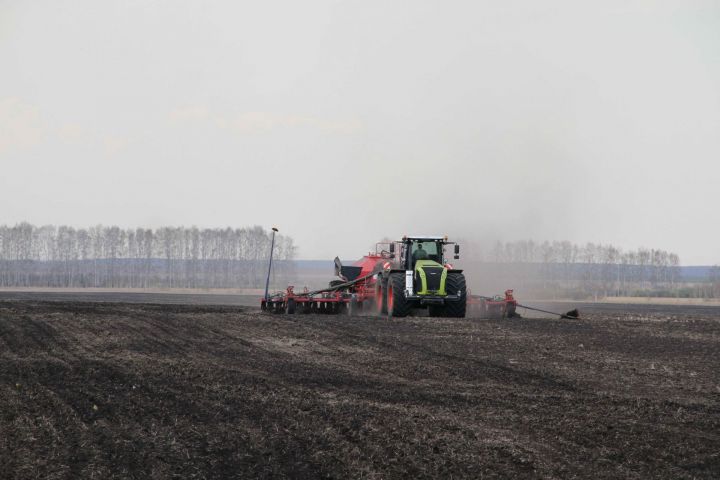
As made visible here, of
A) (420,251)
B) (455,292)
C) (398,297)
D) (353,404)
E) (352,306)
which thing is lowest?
(353,404)

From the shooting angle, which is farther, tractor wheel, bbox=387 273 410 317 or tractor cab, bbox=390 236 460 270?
tractor cab, bbox=390 236 460 270

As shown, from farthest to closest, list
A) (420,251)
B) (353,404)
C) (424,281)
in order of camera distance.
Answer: (420,251), (424,281), (353,404)

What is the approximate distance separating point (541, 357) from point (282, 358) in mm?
6197

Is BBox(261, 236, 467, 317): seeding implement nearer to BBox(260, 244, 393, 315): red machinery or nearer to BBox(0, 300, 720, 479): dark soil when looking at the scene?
BBox(260, 244, 393, 315): red machinery

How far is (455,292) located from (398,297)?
6.77 feet

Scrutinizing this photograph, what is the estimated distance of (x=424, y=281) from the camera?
97.1 feet

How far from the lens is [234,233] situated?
146000 mm

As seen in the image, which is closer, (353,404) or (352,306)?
(353,404)

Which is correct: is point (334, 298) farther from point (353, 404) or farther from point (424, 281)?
point (353, 404)

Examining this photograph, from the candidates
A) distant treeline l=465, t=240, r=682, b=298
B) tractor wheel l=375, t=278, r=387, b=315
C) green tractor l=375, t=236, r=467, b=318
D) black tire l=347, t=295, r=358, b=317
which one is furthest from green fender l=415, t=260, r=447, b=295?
distant treeline l=465, t=240, r=682, b=298

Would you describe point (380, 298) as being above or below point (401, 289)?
below

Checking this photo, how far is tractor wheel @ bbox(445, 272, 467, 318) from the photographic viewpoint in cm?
2986

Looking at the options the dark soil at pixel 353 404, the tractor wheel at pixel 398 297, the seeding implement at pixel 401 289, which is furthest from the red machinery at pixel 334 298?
the dark soil at pixel 353 404

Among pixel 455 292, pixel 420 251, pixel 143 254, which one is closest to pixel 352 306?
pixel 420 251
